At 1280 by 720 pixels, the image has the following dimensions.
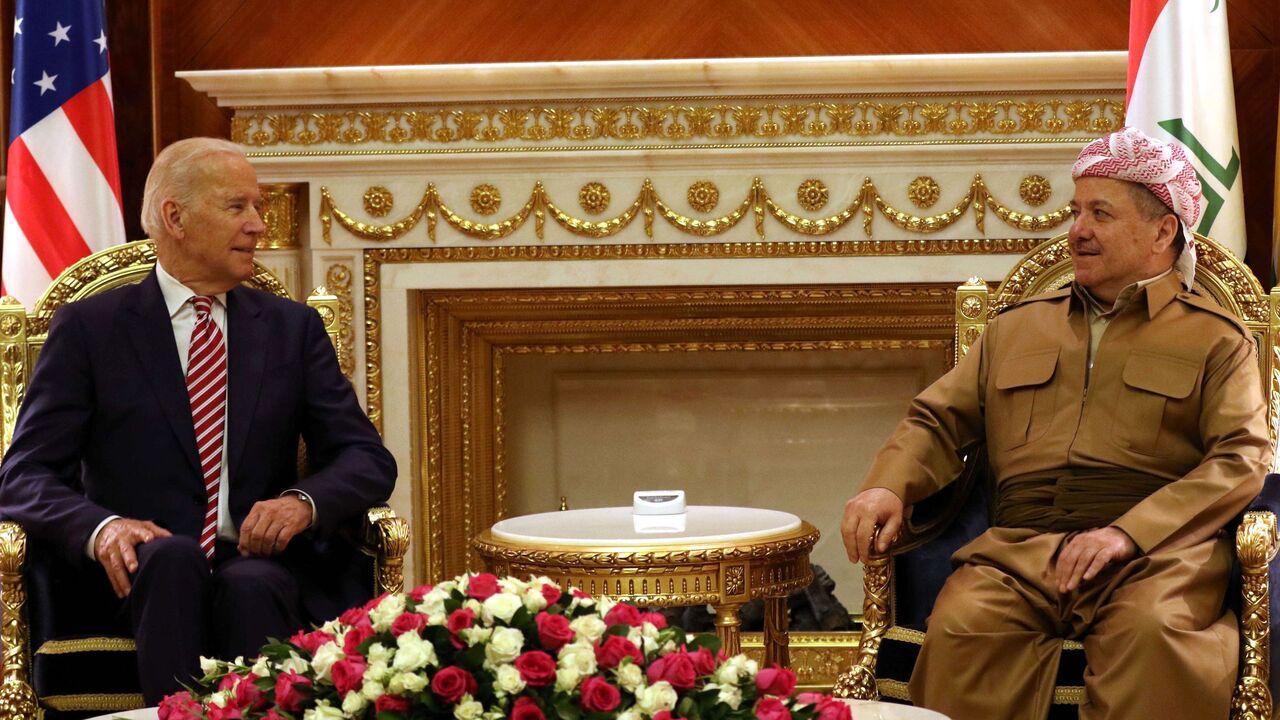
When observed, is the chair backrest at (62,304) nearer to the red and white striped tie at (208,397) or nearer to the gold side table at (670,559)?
the red and white striped tie at (208,397)

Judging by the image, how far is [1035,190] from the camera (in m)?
4.48

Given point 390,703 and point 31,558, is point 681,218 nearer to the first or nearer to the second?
point 31,558

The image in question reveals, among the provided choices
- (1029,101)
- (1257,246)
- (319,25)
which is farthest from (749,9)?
(1257,246)

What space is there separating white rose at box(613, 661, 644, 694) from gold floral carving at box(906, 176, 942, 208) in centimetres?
304

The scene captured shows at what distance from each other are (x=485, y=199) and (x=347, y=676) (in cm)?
300

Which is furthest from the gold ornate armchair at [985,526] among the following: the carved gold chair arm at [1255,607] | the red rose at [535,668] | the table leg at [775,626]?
the red rose at [535,668]

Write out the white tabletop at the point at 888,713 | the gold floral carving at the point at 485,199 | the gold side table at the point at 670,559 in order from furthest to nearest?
the gold floral carving at the point at 485,199 < the gold side table at the point at 670,559 < the white tabletop at the point at 888,713

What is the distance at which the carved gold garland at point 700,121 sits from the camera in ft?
14.8

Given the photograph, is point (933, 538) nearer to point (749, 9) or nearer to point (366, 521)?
point (366, 521)

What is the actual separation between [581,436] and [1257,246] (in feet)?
7.32

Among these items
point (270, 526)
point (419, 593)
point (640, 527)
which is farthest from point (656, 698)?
point (640, 527)

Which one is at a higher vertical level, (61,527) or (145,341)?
(145,341)

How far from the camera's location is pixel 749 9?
4895mm

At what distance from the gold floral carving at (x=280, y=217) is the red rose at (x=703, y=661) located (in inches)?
125
